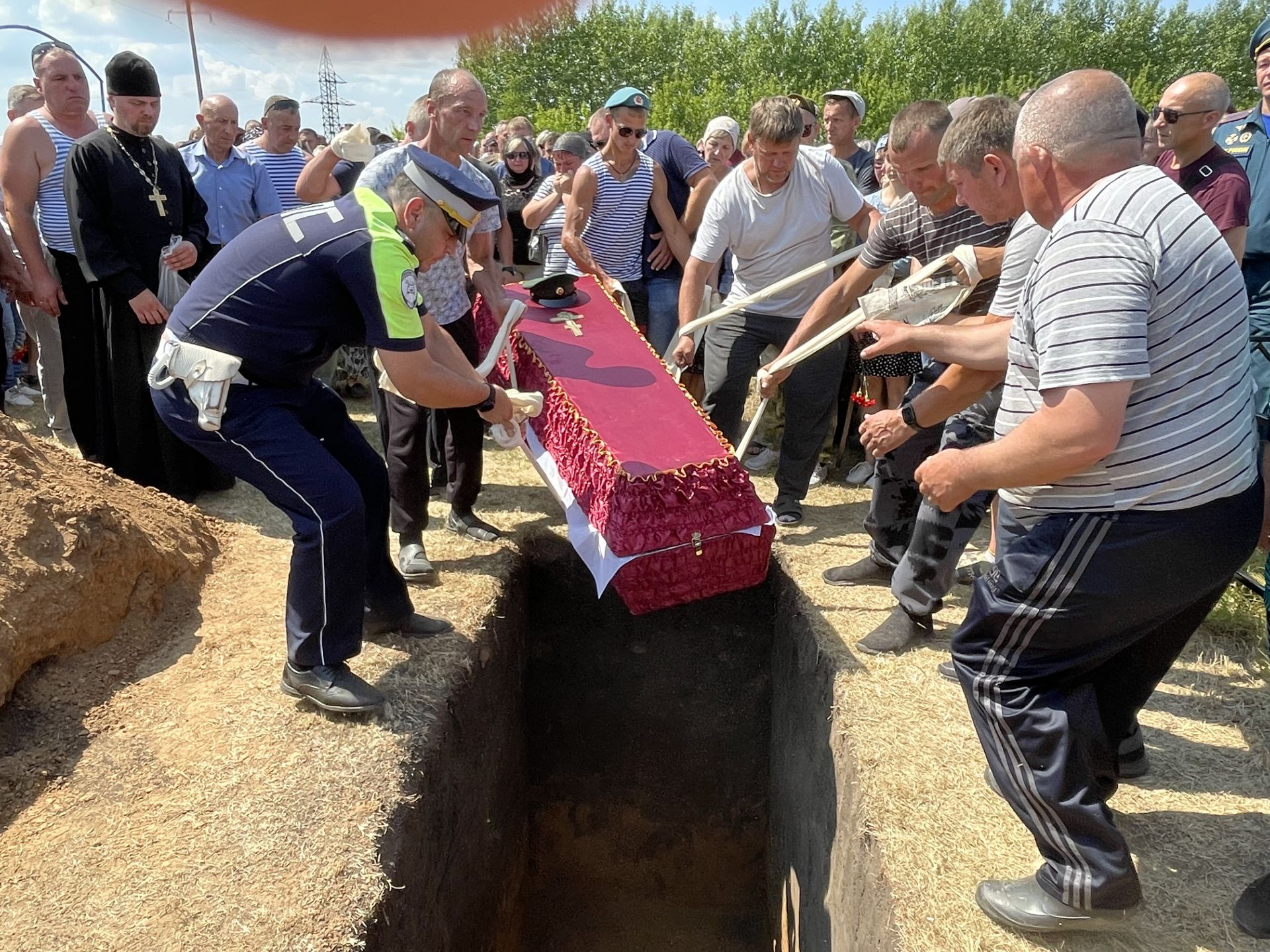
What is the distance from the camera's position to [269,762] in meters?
2.73

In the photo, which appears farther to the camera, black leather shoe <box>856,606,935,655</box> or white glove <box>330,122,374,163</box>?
white glove <box>330,122,374,163</box>

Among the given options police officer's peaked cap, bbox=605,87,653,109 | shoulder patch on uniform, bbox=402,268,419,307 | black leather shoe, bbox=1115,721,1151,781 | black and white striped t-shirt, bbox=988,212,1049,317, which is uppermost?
police officer's peaked cap, bbox=605,87,653,109

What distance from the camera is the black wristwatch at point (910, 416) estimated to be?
9.46 ft

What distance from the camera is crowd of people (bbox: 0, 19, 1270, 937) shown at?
1.83 metres

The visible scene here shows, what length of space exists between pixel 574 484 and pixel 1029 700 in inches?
72.7

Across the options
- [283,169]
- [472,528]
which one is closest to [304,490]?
[472,528]

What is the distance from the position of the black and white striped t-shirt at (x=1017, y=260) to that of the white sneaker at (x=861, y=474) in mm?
2515

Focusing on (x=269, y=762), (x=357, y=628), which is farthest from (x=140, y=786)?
(x=357, y=628)

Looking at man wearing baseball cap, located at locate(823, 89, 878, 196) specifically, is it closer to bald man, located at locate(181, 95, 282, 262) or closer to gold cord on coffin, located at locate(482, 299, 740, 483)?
gold cord on coffin, located at locate(482, 299, 740, 483)

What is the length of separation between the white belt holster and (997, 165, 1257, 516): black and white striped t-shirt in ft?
6.96

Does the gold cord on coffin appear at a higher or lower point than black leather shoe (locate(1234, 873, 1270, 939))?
higher

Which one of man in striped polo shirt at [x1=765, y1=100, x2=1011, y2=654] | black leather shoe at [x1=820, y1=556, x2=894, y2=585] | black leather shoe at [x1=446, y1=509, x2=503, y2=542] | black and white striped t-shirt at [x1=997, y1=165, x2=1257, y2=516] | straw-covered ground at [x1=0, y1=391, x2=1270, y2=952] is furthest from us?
black leather shoe at [x1=446, y1=509, x2=503, y2=542]

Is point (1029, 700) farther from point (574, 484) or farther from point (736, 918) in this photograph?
point (736, 918)

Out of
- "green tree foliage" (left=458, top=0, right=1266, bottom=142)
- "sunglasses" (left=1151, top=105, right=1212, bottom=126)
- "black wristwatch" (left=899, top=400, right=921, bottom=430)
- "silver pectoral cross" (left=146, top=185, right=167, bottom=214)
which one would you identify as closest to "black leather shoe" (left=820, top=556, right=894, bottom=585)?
"black wristwatch" (left=899, top=400, right=921, bottom=430)
